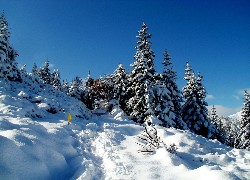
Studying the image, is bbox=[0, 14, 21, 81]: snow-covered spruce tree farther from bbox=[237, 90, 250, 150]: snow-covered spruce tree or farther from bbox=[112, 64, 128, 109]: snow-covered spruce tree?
bbox=[237, 90, 250, 150]: snow-covered spruce tree

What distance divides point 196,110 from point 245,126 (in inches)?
295

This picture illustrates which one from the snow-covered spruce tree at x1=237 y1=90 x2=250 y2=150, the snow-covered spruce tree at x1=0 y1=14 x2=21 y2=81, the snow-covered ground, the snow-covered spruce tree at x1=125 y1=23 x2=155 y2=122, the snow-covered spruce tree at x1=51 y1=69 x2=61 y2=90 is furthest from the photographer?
the snow-covered spruce tree at x1=51 y1=69 x2=61 y2=90

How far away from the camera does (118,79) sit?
41.5 m

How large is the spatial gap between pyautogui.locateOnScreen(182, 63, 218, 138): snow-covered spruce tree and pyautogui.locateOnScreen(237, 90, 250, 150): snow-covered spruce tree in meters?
3.70

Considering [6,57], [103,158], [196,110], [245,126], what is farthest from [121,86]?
[103,158]

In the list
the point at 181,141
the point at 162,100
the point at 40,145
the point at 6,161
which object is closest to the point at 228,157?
the point at 181,141

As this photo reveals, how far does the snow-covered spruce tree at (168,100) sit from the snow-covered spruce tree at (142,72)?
1.55 meters

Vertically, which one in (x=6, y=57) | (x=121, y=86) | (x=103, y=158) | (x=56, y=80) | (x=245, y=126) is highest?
(x=56, y=80)

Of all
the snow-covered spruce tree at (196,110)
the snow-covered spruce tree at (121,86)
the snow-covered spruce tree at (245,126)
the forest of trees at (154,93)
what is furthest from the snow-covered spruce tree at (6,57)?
the snow-covered spruce tree at (245,126)

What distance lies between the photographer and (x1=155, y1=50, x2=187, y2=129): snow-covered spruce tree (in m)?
29.0

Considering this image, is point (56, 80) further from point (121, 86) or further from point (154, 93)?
point (154, 93)

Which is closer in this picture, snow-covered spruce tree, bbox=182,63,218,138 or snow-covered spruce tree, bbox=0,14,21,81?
snow-covered spruce tree, bbox=0,14,21,81

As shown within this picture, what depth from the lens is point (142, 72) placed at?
3055 cm

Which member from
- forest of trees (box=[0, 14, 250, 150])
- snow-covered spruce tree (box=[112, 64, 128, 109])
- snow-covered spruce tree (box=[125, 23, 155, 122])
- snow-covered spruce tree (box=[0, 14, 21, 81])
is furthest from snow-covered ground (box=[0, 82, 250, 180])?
snow-covered spruce tree (box=[112, 64, 128, 109])
